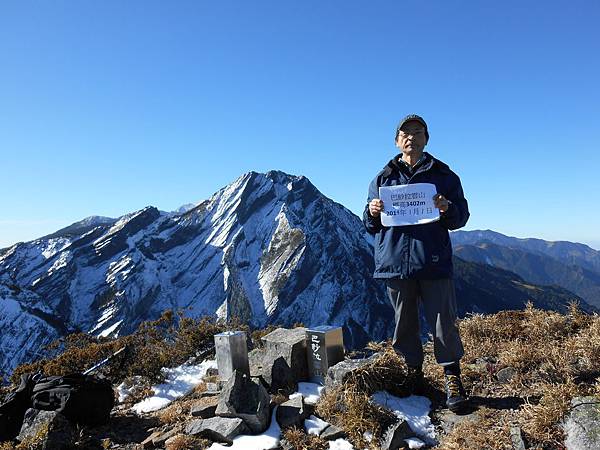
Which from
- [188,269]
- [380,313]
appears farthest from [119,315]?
[380,313]

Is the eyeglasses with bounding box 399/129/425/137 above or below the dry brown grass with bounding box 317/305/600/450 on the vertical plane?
above

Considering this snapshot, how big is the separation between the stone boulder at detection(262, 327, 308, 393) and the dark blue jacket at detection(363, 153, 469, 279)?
7.23ft

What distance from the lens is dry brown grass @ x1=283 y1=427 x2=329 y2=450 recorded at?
4824 millimetres

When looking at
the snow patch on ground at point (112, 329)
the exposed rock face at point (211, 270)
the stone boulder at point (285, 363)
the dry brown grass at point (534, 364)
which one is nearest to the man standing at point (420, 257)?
the dry brown grass at point (534, 364)

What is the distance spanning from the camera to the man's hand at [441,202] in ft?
16.7

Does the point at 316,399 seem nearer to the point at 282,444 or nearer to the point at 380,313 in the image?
the point at 282,444

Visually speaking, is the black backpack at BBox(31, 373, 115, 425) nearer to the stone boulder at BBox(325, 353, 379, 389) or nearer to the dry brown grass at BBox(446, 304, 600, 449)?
the stone boulder at BBox(325, 353, 379, 389)

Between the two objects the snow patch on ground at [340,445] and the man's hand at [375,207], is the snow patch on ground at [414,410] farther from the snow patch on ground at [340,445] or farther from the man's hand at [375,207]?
the man's hand at [375,207]

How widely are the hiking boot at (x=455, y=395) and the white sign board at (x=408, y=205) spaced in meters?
1.97

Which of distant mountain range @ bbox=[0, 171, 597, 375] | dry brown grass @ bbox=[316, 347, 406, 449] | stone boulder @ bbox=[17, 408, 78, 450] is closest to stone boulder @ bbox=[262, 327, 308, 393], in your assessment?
dry brown grass @ bbox=[316, 347, 406, 449]

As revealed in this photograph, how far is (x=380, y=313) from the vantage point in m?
144

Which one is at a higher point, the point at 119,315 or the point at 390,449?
the point at 390,449

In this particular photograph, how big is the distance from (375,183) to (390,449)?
3294mm

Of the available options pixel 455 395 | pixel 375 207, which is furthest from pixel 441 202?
pixel 455 395
